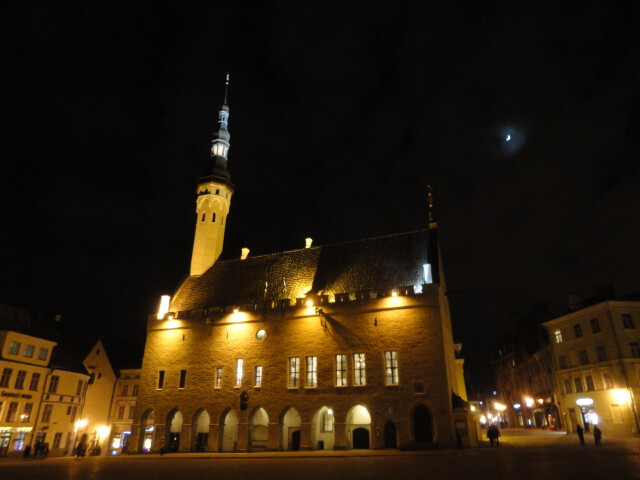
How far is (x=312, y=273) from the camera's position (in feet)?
109

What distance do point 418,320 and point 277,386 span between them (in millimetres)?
9990

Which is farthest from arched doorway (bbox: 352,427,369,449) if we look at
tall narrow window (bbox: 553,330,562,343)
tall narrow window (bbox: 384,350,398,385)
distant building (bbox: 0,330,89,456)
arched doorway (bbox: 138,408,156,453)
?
distant building (bbox: 0,330,89,456)

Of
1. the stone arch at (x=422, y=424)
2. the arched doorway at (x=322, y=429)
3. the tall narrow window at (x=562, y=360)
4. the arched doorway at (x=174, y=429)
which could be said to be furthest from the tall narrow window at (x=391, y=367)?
the tall narrow window at (x=562, y=360)

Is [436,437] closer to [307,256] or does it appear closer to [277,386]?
[277,386]

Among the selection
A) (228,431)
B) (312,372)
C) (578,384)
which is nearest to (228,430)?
(228,431)

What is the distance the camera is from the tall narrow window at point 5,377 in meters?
32.5

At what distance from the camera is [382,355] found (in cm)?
2716

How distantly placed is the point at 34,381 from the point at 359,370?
87.0 ft

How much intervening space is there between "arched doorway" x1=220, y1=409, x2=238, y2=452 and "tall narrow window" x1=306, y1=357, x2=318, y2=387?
5.78m

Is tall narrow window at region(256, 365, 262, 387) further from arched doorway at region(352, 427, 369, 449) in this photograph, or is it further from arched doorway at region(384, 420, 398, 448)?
arched doorway at region(384, 420, 398, 448)

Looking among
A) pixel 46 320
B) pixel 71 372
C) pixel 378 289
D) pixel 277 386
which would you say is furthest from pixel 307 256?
pixel 46 320

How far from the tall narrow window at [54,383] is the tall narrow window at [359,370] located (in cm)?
2646

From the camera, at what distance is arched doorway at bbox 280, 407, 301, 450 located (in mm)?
28266

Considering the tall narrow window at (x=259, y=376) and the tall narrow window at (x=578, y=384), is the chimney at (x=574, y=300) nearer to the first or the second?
the tall narrow window at (x=578, y=384)
